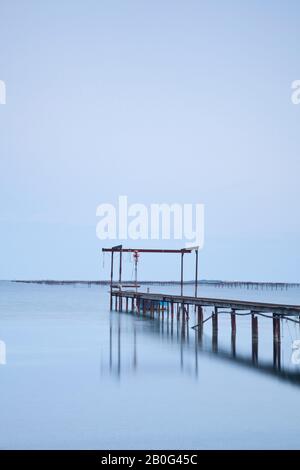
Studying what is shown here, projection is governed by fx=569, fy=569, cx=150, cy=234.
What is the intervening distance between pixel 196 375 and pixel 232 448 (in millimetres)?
8701

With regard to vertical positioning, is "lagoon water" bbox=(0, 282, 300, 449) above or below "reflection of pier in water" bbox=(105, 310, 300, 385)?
below

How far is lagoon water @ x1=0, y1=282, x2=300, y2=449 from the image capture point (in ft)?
41.7

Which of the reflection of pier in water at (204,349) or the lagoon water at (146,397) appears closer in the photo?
Result: the lagoon water at (146,397)

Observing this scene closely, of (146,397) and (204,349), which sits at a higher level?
(204,349)

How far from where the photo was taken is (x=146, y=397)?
1670 centimetres

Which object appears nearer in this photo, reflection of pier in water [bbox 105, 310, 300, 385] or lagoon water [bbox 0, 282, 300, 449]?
lagoon water [bbox 0, 282, 300, 449]

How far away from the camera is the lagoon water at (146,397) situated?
12.7m

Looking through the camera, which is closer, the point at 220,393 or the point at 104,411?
the point at 104,411

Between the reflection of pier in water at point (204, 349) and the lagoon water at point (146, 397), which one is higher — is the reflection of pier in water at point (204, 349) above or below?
above

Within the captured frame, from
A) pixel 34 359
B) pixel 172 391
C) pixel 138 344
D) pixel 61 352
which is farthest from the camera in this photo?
pixel 138 344

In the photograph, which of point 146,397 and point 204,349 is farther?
point 204,349

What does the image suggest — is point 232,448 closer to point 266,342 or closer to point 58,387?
point 58,387

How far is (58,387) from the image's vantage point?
18188mm
